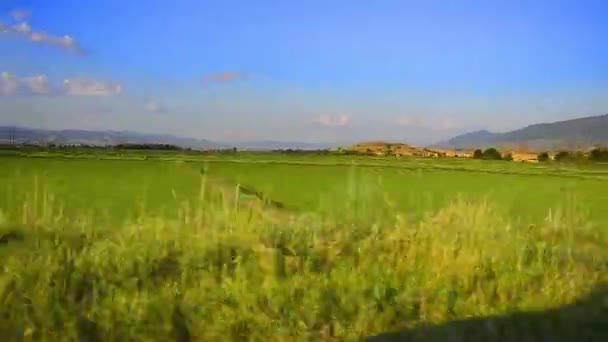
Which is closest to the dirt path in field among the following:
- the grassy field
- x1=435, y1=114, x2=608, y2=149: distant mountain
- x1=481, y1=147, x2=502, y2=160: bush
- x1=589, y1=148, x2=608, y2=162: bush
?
the grassy field

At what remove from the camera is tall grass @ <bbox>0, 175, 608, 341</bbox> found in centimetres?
593

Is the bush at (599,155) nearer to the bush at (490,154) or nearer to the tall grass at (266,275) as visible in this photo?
the bush at (490,154)

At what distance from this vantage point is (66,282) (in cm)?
648

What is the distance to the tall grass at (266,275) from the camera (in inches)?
233

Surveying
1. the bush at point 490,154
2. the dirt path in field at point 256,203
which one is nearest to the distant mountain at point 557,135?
the bush at point 490,154

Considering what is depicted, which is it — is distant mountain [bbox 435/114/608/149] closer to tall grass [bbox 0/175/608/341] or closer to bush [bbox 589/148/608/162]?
bush [bbox 589/148/608/162]

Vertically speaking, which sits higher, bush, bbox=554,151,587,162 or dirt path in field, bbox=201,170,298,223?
bush, bbox=554,151,587,162

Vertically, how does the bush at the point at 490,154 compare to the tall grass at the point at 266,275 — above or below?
above

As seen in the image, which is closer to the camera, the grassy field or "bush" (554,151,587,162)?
the grassy field

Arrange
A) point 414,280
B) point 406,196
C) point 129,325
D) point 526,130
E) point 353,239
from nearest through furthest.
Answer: point 129,325 < point 414,280 < point 353,239 < point 406,196 < point 526,130

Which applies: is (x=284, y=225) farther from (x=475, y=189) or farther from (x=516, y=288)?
(x=475, y=189)

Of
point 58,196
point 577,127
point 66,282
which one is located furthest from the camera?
point 577,127

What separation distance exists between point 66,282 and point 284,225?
3803 mm

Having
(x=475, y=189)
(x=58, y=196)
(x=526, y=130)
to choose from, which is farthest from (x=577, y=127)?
(x=58, y=196)
